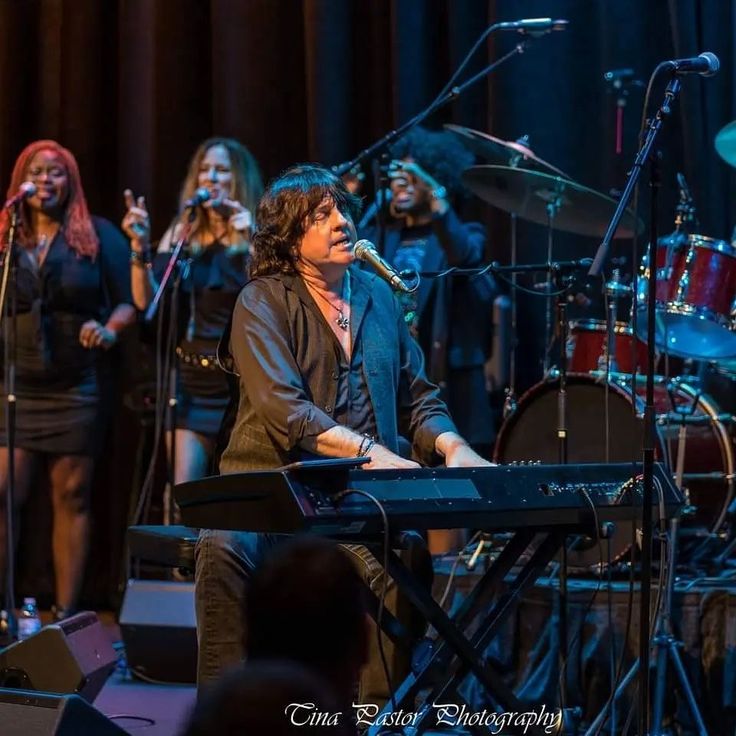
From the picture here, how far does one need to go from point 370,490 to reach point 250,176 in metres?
3.09

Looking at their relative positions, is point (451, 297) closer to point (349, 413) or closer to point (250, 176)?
point (250, 176)

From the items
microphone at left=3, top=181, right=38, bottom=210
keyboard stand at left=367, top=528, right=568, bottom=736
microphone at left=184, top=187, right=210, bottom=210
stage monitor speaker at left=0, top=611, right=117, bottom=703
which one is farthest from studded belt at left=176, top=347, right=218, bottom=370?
keyboard stand at left=367, top=528, right=568, bottom=736

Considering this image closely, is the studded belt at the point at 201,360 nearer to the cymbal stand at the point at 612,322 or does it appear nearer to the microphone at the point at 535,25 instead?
the cymbal stand at the point at 612,322

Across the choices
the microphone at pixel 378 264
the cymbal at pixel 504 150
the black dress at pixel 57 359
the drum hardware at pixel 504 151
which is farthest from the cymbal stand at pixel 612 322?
the black dress at pixel 57 359

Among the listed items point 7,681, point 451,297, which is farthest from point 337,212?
point 451,297

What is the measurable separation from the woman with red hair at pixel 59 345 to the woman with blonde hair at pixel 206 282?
293 mm

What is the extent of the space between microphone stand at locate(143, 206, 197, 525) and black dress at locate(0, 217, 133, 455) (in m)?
0.33

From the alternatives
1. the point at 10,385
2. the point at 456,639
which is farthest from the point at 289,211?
the point at 10,385

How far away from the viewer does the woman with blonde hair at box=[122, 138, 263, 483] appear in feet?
18.0

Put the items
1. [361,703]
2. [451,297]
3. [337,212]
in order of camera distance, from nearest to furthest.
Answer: [361,703], [337,212], [451,297]

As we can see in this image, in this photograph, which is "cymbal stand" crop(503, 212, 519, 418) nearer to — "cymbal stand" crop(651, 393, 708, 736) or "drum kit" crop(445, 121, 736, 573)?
"drum kit" crop(445, 121, 736, 573)

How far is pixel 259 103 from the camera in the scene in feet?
20.9

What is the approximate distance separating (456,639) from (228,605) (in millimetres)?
612

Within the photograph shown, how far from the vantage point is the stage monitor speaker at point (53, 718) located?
106 inches
